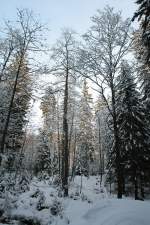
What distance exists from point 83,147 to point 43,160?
6.94 m

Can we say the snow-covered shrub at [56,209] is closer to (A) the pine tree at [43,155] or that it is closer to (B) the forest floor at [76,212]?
(B) the forest floor at [76,212]

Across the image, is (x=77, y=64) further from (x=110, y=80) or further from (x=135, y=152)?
(x=135, y=152)

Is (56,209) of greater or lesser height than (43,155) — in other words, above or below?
below

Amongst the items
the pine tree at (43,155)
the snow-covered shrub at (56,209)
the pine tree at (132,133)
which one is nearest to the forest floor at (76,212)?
the snow-covered shrub at (56,209)

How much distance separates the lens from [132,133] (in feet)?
84.0

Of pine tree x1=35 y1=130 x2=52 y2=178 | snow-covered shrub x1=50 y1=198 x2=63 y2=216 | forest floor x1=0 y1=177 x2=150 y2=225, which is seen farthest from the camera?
pine tree x1=35 y1=130 x2=52 y2=178

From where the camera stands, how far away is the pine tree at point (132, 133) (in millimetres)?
25234

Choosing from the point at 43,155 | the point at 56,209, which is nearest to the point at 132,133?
the point at 56,209

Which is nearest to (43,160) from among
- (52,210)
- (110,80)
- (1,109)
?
(1,109)

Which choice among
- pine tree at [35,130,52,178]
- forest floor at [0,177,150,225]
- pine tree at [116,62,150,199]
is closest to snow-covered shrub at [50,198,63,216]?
forest floor at [0,177,150,225]

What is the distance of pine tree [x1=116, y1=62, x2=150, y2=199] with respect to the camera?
25.2 m

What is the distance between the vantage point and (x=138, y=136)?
25469mm

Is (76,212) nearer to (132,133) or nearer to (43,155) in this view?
(132,133)

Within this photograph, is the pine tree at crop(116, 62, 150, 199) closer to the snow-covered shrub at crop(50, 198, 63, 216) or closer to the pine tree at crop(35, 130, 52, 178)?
the snow-covered shrub at crop(50, 198, 63, 216)
